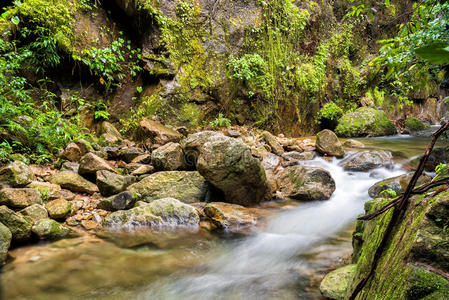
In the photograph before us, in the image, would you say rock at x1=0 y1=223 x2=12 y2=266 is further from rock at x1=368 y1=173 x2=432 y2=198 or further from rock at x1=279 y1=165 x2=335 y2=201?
rock at x1=368 y1=173 x2=432 y2=198

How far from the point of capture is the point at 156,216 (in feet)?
12.3

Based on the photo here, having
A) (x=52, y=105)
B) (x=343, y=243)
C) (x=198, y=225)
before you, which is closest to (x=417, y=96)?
(x=343, y=243)

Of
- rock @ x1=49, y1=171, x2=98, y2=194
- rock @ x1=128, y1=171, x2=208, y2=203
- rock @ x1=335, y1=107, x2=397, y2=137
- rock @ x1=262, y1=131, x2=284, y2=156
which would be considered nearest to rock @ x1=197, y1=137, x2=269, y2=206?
rock @ x1=128, y1=171, x2=208, y2=203

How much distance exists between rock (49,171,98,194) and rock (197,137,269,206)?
1.93 metres

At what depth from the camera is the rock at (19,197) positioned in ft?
10.8

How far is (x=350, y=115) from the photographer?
10.6 meters

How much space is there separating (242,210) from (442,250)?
3.43m

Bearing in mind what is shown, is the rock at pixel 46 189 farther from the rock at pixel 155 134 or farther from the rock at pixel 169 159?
the rock at pixel 155 134

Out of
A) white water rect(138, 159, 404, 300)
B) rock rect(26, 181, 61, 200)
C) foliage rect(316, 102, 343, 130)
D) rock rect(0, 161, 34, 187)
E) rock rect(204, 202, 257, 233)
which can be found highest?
foliage rect(316, 102, 343, 130)

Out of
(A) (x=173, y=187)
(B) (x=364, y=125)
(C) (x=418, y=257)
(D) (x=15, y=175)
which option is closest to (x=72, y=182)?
(D) (x=15, y=175)

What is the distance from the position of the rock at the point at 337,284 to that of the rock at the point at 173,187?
2764 mm

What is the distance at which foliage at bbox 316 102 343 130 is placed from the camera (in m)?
10.4

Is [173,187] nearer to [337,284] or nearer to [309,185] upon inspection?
[309,185]

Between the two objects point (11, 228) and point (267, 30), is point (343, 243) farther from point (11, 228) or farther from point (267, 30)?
point (267, 30)
